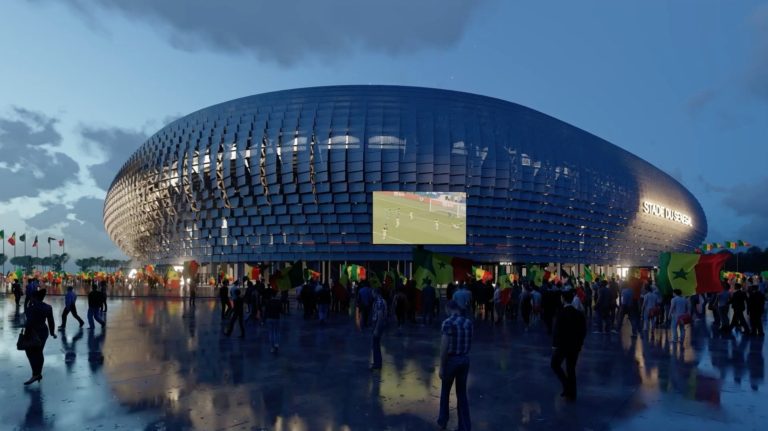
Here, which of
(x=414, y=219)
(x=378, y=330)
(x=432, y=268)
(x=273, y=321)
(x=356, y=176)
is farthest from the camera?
(x=356, y=176)

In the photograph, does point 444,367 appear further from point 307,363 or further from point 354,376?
point 307,363

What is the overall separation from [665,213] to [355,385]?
105075 mm

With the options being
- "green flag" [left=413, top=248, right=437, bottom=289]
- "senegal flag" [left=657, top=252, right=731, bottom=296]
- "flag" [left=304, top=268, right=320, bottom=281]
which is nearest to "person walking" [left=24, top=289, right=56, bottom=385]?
"green flag" [left=413, top=248, right=437, bottom=289]

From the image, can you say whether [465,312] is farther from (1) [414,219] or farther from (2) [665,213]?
(2) [665,213]

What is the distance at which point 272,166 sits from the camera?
223 ft

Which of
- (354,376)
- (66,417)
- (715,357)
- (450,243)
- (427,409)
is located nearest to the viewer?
(66,417)

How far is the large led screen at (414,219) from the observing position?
64.1m

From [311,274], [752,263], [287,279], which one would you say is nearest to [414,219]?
[311,274]

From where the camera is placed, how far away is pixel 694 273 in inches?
762

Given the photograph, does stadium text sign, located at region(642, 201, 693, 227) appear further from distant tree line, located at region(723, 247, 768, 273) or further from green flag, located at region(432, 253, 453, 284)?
green flag, located at region(432, 253, 453, 284)

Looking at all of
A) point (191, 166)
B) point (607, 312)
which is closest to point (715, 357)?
point (607, 312)

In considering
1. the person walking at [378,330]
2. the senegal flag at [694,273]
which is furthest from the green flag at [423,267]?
the person walking at [378,330]

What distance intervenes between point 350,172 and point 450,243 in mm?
13960

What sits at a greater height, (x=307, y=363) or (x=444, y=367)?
(x=444, y=367)
